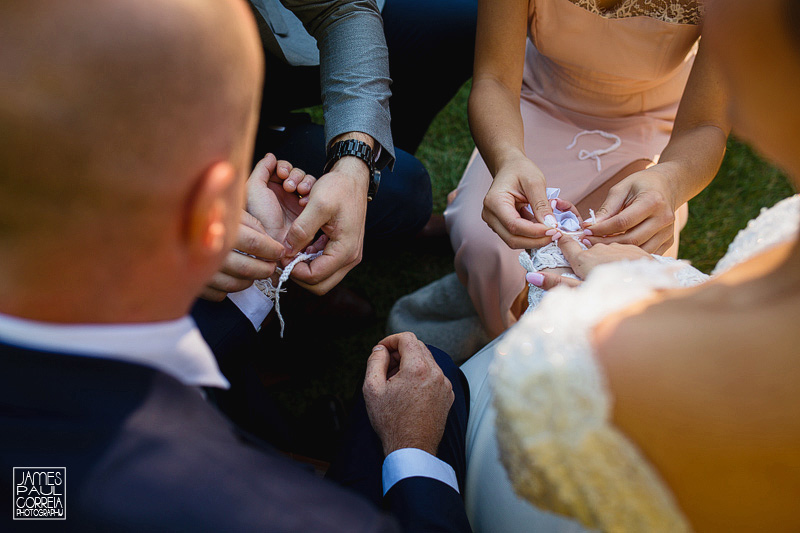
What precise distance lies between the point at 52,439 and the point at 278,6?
150cm

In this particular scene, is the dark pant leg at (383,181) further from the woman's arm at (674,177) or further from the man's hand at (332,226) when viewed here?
the woman's arm at (674,177)

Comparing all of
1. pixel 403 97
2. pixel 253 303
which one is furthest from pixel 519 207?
pixel 403 97

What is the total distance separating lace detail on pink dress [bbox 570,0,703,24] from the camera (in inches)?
63.2

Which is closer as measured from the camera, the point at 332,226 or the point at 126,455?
the point at 126,455

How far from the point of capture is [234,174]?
0.70 meters

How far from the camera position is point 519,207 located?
4.76ft

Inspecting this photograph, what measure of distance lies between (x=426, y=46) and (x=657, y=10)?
2.77 feet

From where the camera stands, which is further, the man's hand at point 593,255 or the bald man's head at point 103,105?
the man's hand at point 593,255

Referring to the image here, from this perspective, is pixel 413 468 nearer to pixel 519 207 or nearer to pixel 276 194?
pixel 519 207

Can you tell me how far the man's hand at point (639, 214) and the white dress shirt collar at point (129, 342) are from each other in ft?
3.33

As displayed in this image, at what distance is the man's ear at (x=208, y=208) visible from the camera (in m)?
0.65

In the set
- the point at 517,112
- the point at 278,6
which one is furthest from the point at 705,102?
the point at 278,6

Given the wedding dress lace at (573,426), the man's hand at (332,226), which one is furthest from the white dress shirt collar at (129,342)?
the man's hand at (332,226)

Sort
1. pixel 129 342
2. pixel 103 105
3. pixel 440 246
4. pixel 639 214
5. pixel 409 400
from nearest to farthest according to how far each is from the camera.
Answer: pixel 103 105
pixel 129 342
pixel 409 400
pixel 639 214
pixel 440 246
